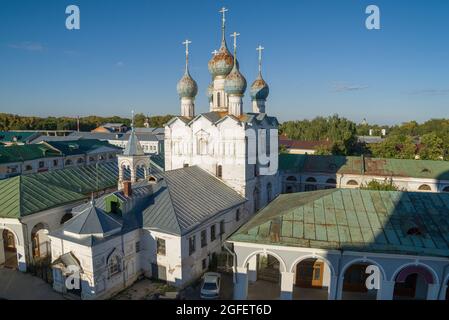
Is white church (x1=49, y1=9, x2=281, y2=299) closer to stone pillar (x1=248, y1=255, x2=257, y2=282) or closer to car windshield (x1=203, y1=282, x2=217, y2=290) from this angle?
car windshield (x1=203, y1=282, x2=217, y2=290)

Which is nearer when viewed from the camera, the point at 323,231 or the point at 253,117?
the point at 323,231

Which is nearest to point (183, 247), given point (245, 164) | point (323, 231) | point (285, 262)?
point (285, 262)

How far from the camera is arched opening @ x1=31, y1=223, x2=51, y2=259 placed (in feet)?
80.4

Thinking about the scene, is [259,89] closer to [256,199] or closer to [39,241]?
[256,199]

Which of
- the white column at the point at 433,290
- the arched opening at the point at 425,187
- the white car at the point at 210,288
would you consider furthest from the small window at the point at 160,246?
the arched opening at the point at 425,187

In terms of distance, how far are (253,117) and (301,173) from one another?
57.0 ft

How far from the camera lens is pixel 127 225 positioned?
2139 centimetres

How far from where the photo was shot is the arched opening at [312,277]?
68.1 feet

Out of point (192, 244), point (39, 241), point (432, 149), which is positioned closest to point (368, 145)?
point (432, 149)

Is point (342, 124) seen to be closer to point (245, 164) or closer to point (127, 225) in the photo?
point (245, 164)

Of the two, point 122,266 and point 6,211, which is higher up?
point 6,211
